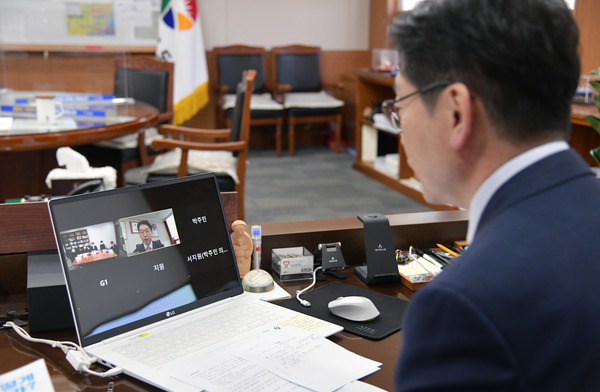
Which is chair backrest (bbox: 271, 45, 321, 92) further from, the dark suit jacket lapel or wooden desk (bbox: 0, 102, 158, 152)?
the dark suit jacket lapel

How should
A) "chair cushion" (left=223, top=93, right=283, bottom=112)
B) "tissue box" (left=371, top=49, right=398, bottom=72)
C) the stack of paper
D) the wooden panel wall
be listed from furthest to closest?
"chair cushion" (left=223, top=93, right=283, bottom=112), "tissue box" (left=371, top=49, right=398, bottom=72), the wooden panel wall, the stack of paper

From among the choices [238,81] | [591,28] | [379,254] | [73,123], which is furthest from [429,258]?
[238,81]

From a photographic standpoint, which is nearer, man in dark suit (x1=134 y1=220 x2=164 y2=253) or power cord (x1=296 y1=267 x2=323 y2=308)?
man in dark suit (x1=134 y1=220 x2=164 y2=253)

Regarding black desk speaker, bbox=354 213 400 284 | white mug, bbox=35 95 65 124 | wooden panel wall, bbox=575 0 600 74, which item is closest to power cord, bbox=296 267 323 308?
black desk speaker, bbox=354 213 400 284

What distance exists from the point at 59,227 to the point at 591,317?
907 millimetres

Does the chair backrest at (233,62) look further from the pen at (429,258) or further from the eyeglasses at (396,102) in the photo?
the eyeglasses at (396,102)

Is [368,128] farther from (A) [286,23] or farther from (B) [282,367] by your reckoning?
(B) [282,367]

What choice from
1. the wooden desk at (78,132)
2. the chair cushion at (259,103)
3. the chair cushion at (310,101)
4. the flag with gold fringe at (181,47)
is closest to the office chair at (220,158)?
the wooden desk at (78,132)

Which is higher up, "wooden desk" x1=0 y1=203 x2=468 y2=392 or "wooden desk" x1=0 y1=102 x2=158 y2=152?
"wooden desk" x1=0 y1=102 x2=158 y2=152

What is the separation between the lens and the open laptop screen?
1.17 meters

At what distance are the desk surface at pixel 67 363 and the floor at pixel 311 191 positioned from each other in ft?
10.2

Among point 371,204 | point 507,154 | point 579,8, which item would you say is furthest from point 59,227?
point 579,8

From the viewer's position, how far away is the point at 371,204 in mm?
4863

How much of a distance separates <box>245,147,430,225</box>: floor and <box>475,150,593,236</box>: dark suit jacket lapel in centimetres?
364
